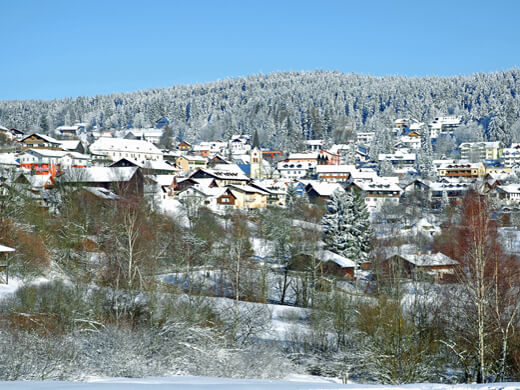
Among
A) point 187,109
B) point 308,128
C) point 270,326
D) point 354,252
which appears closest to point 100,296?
point 270,326

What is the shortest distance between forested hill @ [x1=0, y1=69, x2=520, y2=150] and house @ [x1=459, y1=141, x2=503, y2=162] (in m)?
22.0

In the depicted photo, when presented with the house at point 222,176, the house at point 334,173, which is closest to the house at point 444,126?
the house at point 334,173

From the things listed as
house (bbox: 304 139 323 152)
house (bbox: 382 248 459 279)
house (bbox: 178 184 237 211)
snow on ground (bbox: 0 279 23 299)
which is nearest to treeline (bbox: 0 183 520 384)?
snow on ground (bbox: 0 279 23 299)

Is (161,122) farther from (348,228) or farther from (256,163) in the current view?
(348,228)

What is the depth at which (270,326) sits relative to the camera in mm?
24438

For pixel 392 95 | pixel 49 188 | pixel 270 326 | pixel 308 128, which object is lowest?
pixel 270 326

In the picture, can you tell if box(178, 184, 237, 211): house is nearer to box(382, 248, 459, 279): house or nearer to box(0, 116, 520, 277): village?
box(0, 116, 520, 277): village

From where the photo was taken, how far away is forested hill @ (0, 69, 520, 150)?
153500mm

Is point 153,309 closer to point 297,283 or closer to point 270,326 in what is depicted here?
point 270,326

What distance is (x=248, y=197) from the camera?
61125 millimetres

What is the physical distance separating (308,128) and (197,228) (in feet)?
385

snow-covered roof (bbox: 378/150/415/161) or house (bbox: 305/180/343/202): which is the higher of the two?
snow-covered roof (bbox: 378/150/415/161)

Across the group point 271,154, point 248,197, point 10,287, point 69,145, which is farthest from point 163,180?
point 271,154

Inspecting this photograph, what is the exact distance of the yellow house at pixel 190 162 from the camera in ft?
309
